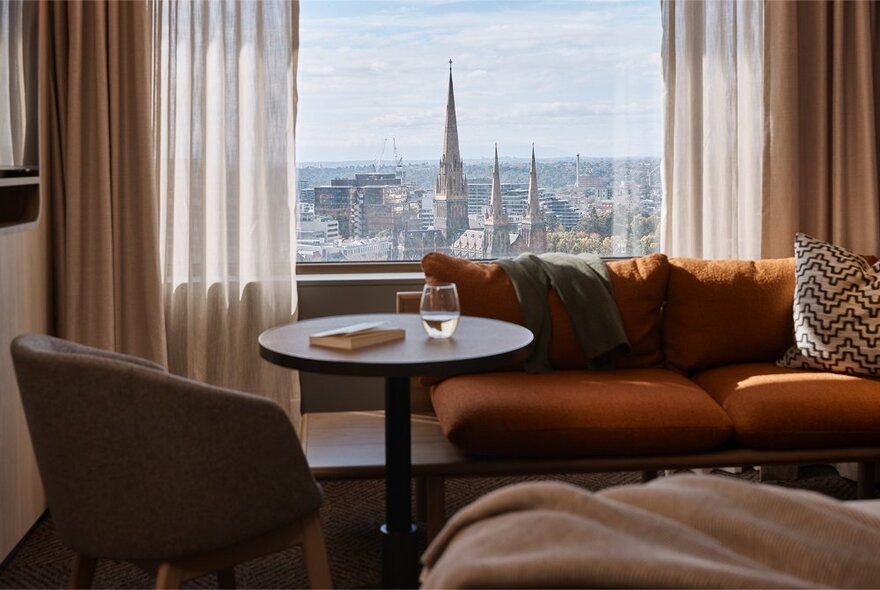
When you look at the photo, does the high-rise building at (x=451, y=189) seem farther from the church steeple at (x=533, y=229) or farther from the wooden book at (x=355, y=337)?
the wooden book at (x=355, y=337)

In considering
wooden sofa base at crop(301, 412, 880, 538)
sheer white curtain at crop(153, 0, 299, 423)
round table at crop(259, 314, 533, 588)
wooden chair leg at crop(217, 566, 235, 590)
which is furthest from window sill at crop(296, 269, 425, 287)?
wooden chair leg at crop(217, 566, 235, 590)

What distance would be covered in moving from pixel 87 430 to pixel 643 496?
1141 mm

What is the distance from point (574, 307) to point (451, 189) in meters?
1.02

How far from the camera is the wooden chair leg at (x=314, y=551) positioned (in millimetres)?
2223

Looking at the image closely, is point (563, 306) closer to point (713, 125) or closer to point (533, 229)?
point (533, 229)

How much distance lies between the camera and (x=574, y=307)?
142 inches

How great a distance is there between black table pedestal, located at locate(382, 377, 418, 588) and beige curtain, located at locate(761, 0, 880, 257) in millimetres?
2123

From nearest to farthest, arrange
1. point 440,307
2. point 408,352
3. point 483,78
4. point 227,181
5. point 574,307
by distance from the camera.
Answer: point 408,352
point 440,307
point 574,307
point 227,181
point 483,78

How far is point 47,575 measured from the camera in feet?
10.1

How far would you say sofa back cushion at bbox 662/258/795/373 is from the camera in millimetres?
3674

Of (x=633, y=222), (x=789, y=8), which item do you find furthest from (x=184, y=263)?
(x=789, y=8)

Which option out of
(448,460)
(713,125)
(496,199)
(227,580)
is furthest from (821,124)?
(227,580)

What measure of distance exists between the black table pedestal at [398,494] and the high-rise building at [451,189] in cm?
182

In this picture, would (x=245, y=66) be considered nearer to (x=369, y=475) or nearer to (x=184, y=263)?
(x=184, y=263)
